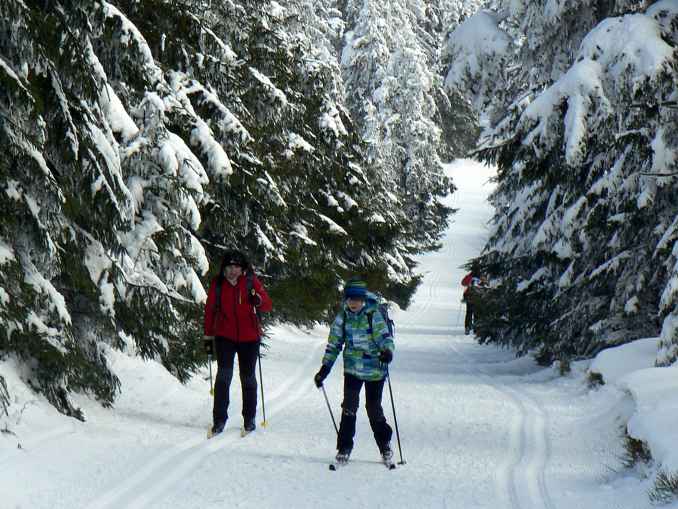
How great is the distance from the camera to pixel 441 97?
4422 centimetres

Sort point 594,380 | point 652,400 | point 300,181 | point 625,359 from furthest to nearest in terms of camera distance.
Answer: point 300,181 → point 594,380 → point 625,359 → point 652,400

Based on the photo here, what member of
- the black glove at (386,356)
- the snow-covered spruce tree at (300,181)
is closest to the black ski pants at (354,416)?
the black glove at (386,356)

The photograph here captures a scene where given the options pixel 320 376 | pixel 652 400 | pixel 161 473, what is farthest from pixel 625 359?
pixel 161 473

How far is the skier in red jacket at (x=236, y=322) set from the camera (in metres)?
9.27

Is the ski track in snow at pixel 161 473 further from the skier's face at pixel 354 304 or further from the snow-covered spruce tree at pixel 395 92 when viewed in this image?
the snow-covered spruce tree at pixel 395 92

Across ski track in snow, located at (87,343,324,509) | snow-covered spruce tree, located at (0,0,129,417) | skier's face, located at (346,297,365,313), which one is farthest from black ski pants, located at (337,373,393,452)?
snow-covered spruce tree, located at (0,0,129,417)

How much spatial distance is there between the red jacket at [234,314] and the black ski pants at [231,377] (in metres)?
0.10

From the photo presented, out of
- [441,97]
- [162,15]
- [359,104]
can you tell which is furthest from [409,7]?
[162,15]

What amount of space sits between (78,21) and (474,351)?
50.0 feet

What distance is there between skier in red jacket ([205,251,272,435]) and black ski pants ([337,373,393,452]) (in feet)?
5.31

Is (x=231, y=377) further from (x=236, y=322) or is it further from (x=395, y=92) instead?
(x=395, y=92)

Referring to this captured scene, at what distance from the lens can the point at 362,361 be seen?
7906mm

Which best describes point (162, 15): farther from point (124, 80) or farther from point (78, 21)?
point (78, 21)

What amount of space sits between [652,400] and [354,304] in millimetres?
3078
